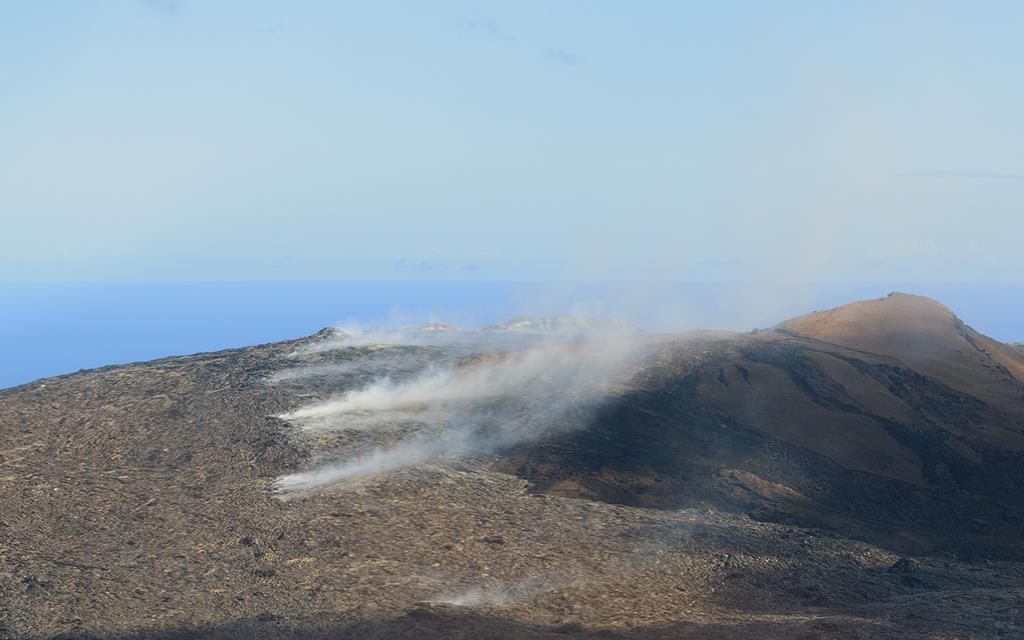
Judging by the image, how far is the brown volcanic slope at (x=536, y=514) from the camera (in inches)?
787

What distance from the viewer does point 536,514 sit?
26125mm

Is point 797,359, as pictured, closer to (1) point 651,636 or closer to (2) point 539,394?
(2) point 539,394

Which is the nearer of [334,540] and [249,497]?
[334,540]

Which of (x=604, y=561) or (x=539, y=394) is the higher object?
(x=539, y=394)

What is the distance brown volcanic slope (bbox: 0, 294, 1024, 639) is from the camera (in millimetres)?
20000

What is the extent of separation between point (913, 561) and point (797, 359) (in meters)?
17.2

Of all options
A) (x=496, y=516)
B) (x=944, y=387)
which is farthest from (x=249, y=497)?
(x=944, y=387)

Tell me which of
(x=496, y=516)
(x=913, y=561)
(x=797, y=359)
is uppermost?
(x=797, y=359)

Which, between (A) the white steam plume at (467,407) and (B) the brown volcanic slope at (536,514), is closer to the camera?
(B) the brown volcanic slope at (536,514)

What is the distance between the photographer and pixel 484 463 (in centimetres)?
2958

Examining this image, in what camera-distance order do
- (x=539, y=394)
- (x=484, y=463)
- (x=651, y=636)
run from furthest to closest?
(x=539, y=394), (x=484, y=463), (x=651, y=636)

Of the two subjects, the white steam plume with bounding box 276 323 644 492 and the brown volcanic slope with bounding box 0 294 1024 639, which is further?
the white steam plume with bounding box 276 323 644 492

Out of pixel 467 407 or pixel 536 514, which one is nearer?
pixel 536 514

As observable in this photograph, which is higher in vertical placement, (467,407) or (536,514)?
(467,407)
